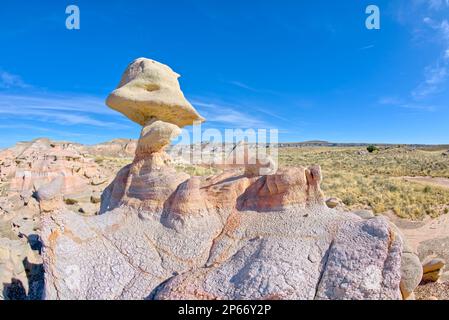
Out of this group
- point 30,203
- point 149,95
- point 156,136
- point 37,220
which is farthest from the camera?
point 30,203

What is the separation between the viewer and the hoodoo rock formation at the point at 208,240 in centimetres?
391

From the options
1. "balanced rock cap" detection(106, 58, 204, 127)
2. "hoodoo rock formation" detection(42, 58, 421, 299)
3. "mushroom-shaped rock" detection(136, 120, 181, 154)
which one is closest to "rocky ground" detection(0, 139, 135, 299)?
"hoodoo rock formation" detection(42, 58, 421, 299)

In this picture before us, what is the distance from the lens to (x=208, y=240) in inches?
195

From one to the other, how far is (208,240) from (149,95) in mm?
3299

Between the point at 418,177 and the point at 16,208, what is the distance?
26.5 m

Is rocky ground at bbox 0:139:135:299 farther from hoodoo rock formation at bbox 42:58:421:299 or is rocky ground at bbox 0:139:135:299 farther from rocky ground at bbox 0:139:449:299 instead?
hoodoo rock formation at bbox 42:58:421:299

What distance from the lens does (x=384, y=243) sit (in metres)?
4.04

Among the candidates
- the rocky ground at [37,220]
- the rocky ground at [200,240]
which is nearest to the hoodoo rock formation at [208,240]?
the rocky ground at [200,240]

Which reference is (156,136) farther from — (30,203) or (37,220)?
(30,203)

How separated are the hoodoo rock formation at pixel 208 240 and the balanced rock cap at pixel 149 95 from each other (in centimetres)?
3

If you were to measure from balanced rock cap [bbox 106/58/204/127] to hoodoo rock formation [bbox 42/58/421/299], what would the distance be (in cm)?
3

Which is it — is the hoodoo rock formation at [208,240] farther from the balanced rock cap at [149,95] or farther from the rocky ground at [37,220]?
the rocky ground at [37,220]

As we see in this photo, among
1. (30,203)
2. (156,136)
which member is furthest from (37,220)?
(156,136)

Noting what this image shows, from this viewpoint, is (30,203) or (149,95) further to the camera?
(30,203)
